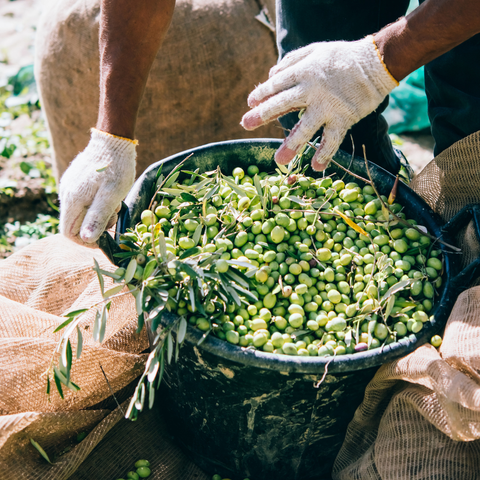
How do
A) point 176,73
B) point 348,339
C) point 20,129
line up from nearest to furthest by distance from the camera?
1. point 348,339
2. point 176,73
3. point 20,129

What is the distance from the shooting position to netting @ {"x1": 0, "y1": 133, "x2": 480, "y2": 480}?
1275mm

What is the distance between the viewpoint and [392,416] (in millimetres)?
1439

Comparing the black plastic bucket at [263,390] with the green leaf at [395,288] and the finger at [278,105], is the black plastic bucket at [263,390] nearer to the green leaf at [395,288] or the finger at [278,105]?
the green leaf at [395,288]

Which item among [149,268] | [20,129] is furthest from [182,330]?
[20,129]

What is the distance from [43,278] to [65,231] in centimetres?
55

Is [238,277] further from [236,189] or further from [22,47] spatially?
[22,47]

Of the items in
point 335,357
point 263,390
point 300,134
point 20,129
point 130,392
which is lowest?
point 130,392

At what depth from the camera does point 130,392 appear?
1789 millimetres

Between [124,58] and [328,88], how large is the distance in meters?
0.64

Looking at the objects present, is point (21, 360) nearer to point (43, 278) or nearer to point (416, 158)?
point (43, 278)

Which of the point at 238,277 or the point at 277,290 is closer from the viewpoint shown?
the point at 238,277

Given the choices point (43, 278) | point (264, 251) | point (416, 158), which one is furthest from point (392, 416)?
point (416, 158)

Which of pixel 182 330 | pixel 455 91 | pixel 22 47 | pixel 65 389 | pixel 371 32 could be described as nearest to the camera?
pixel 182 330

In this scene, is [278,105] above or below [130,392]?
above
